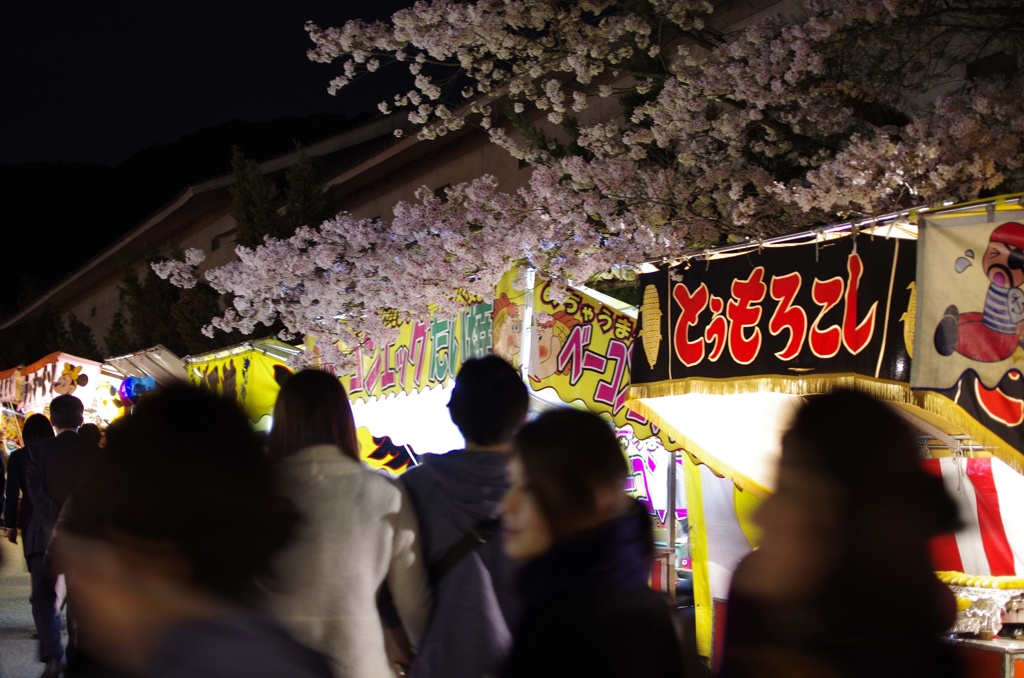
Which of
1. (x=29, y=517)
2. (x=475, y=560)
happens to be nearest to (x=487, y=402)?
(x=475, y=560)

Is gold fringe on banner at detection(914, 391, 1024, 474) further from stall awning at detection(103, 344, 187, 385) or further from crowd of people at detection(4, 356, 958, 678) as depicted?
stall awning at detection(103, 344, 187, 385)

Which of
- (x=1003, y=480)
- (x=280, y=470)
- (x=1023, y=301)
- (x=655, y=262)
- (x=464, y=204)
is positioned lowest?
(x=1003, y=480)

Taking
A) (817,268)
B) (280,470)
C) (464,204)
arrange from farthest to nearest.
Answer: (464,204), (817,268), (280,470)

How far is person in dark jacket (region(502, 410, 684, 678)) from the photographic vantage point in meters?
2.34

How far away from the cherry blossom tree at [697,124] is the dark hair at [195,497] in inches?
229

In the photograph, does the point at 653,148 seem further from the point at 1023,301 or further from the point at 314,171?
the point at 314,171

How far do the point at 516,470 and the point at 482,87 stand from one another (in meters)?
7.49

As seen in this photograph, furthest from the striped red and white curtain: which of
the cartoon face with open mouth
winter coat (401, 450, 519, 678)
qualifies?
winter coat (401, 450, 519, 678)

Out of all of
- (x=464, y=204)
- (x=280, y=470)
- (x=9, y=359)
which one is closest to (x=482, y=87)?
(x=464, y=204)

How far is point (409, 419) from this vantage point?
1052cm

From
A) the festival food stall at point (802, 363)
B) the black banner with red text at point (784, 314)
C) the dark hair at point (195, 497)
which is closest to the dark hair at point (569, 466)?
the dark hair at point (195, 497)

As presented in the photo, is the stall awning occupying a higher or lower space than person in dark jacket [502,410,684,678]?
higher

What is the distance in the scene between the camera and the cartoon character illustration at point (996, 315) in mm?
5465

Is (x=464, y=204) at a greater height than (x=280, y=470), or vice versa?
(x=464, y=204)
